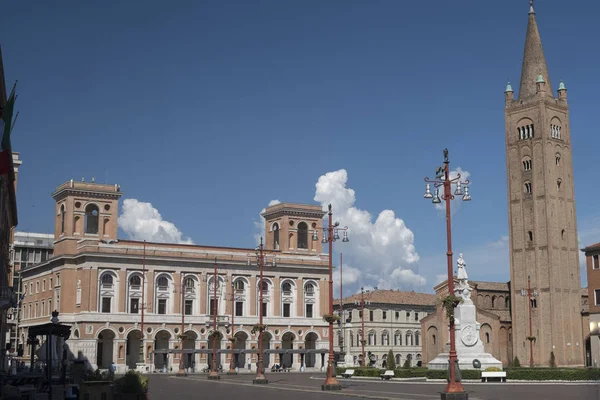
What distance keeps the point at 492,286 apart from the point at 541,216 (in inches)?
576

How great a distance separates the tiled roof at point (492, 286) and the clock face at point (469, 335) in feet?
→ 155

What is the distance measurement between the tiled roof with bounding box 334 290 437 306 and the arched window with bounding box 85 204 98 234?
40772mm

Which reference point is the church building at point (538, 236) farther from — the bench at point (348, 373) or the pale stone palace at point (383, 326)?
the bench at point (348, 373)

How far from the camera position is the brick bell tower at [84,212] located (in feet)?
309

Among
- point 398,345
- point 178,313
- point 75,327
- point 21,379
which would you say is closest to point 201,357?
point 178,313

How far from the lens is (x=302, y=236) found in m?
109

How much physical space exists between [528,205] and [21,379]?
237ft

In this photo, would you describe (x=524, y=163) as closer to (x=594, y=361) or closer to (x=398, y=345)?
(x=594, y=361)

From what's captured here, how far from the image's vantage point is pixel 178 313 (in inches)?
3691

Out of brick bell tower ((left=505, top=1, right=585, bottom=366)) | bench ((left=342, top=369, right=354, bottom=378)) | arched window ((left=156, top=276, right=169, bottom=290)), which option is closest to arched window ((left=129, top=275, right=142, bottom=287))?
arched window ((left=156, top=276, right=169, bottom=290))

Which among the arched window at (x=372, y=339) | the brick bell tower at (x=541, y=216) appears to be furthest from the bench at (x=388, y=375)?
the arched window at (x=372, y=339)

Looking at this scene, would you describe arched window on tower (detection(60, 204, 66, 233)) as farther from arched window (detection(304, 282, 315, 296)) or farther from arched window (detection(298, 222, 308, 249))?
arched window (detection(304, 282, 315, 296))

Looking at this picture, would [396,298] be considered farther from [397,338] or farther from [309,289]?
[309,289]

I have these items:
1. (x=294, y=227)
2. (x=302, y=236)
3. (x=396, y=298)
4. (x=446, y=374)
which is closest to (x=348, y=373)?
(x=446, y=374)
